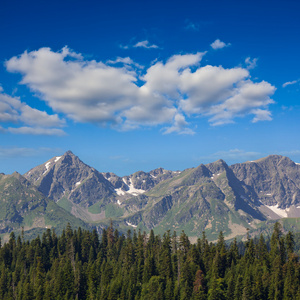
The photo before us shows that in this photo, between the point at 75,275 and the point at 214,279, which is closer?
the point at 214,279

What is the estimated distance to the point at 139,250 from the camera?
193 meters

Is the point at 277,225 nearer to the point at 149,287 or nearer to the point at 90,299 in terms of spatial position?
the point at 149,287

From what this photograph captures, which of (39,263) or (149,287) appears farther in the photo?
(39,263)

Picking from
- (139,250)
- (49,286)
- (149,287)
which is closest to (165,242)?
(139,250)

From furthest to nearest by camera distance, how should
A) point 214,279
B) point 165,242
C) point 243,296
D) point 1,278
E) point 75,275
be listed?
1. point 165,242
2. point 1,278
3. point 75,275
4. point 214,279
5. point 243,296

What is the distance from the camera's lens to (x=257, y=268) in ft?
516

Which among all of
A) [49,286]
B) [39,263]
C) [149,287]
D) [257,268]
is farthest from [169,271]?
[39,263]

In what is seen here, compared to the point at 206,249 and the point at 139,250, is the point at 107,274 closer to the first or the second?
the point at 139,250

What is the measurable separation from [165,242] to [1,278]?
8270cm

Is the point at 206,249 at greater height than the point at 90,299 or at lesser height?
greater

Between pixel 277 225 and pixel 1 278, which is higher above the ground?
pixel 277 225

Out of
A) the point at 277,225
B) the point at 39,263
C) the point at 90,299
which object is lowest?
the point at 90,299

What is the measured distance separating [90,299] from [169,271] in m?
37.5

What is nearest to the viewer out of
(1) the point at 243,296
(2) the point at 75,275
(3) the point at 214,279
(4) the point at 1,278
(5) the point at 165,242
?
(1) the point at 243,296
